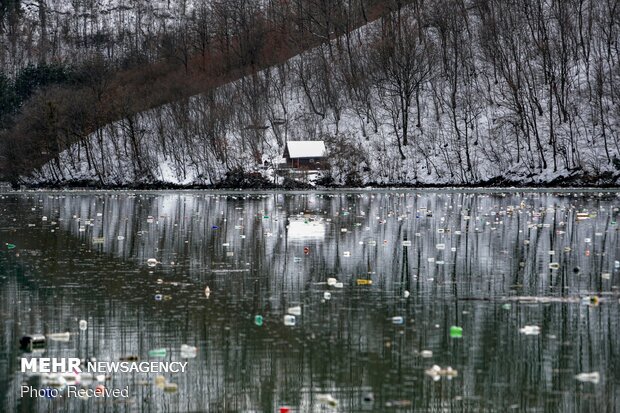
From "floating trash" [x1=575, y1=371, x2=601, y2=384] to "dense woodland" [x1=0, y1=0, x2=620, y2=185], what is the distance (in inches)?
2416

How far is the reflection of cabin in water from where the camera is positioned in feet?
285

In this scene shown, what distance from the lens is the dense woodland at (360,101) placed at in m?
81.6

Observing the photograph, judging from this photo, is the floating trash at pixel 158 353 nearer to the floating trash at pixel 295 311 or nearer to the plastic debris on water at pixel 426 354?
the floating trash at pixel 295 311

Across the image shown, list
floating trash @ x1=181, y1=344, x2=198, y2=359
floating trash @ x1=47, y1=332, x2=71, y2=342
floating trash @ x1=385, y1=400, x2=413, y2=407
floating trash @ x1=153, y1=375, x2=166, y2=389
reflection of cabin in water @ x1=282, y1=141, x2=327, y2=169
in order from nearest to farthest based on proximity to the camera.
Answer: floating trash @ x1=385, y1=400, x2=413, y2=407 < floating trash @ x1=153, y1=375, x2=166, y2=389 < floating trash @ x1=181, y1=344, x2=198, y2=359 < floating trash @ x1=47, y1=332, x2=71, y2=342 < reflection of cabin in water @ x1=282, y1=141, x2=327, y2=169

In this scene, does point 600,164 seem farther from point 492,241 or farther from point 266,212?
point 492,241

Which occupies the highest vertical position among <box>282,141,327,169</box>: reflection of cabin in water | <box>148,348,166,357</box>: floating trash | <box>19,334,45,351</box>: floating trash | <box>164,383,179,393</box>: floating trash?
<box>282,141,327,169</box>: reflection of cabin in water

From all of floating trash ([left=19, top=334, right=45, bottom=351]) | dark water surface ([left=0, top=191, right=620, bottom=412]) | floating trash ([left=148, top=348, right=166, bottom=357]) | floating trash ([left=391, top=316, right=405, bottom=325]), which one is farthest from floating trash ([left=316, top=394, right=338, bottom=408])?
floating trash ([left=19, top=334, right=45, bottom=351])

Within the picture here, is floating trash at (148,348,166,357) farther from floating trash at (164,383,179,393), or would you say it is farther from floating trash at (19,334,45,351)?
floating trash at (19,334,45,351)

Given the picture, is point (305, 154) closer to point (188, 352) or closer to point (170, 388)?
point (188, 352)

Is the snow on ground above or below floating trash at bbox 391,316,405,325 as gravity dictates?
above

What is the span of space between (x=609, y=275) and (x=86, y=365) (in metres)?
13.5

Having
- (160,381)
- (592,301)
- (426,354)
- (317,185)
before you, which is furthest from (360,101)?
(160,381)

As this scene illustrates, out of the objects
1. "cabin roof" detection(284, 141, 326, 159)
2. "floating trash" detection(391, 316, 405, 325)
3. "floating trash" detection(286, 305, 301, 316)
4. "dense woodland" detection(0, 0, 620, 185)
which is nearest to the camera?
"floating trash" detection(391, 316, 405, 325)

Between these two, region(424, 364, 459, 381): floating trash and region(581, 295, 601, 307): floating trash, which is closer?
region(424, 364, 459, 381): floating trash
